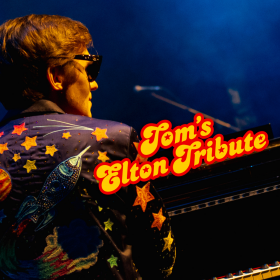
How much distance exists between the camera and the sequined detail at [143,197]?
0.88 m

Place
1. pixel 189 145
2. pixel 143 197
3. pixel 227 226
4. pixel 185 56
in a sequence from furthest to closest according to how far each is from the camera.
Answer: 1. pixel 185 56
2. pixel 189 145
3. pixel 227 226
4. pixel 143 197

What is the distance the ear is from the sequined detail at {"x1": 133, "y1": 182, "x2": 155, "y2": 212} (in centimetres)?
55

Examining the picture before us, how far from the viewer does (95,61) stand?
1.17 m

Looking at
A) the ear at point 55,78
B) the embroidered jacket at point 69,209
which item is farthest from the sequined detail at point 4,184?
the ear at point 55,78

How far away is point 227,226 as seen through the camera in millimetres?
2113

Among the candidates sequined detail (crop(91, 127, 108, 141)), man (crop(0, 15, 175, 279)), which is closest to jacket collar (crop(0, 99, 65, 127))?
man (crop(0, 15, 175, 279))

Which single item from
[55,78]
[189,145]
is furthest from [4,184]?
[189,145]

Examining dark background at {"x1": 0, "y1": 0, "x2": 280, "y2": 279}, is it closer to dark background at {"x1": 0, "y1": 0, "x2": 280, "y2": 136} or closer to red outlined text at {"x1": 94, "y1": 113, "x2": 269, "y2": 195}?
dark background at {"x1": 0, "y1": 0, "x2": 280, "y2": 136}

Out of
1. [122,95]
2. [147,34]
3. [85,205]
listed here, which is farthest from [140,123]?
[85,205]

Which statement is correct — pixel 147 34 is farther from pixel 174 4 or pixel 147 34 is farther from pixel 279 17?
pixel 279 17

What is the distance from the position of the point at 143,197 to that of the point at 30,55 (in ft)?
2.37

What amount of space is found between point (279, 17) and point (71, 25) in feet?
22.9

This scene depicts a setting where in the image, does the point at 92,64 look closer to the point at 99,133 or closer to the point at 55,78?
the point at 55,78

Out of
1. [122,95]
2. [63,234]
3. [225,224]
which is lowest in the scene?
[63,234]
